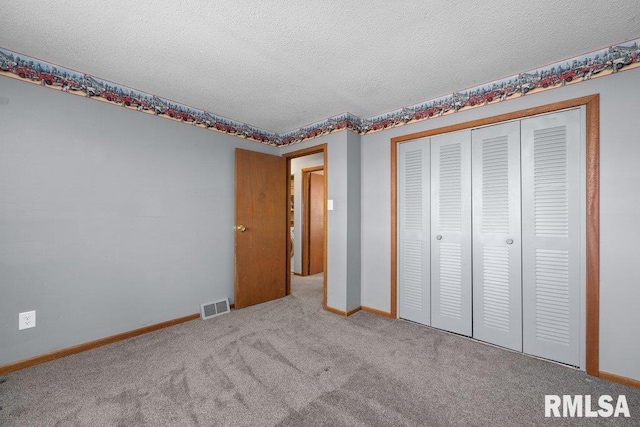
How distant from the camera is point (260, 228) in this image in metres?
3.71

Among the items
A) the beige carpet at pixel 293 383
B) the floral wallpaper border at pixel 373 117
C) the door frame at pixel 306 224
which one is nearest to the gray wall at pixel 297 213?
the door frame at pixel 306 224

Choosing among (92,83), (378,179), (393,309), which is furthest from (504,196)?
(92,83)

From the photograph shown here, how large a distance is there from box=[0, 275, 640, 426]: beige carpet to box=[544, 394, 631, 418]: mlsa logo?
0.04m

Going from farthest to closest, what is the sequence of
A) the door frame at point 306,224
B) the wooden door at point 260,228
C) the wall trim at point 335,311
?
1. the door frame at point 306,224
2. the wooden door at point 260,228
3. the wall trim at point 335,311

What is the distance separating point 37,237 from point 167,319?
134 cm

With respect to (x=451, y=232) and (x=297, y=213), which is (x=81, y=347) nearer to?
(x=451, y=232)

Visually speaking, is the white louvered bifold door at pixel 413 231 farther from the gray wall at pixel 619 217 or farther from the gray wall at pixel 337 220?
the gray wall at pixel 619 217

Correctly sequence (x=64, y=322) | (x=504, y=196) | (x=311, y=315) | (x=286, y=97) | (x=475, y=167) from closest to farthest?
(x=64, y=322) < (x=504, y=196) < (x=475, y=167) < (x=286, y=97) < (x=311, y=315)

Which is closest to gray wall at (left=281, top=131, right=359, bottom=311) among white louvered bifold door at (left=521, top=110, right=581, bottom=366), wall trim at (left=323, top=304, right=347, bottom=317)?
wall trim at (left=323, top=304, right=347, bottom=317)

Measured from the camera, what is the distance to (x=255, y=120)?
3.46 metres

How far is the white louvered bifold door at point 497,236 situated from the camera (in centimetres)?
238

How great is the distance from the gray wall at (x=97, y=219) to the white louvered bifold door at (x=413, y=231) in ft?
7.27

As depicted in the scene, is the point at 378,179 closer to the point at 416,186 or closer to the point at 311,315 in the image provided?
the point at 416,186

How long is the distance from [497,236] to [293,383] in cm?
215
